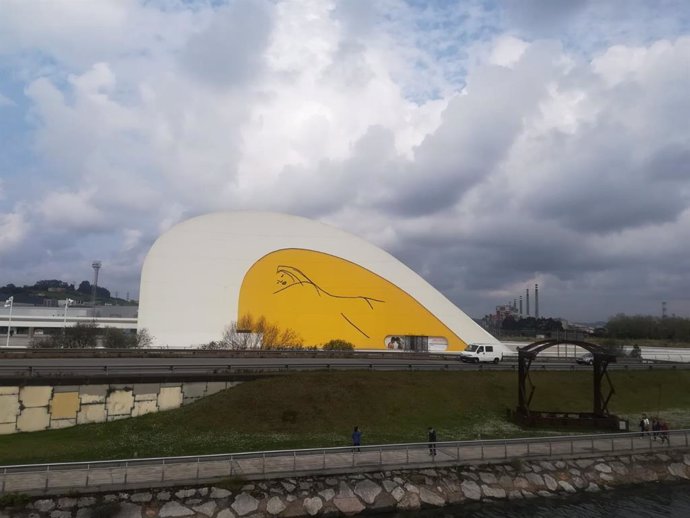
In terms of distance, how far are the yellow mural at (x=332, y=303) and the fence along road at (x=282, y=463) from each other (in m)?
37.3

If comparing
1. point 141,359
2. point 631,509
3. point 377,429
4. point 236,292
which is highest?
point 236,292

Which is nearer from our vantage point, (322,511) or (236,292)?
(322,511)

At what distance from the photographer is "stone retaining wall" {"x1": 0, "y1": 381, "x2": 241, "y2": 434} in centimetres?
2264

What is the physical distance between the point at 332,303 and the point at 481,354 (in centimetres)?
2196

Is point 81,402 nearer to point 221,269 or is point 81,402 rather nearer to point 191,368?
point 191,368

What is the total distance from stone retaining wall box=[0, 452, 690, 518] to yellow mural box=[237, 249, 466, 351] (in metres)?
38.2

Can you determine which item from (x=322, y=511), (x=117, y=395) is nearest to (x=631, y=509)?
(x=322, y=511)

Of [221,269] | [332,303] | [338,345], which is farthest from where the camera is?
[332,303]

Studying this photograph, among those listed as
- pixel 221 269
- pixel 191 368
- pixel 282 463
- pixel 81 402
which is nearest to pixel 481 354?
pixel 191 368

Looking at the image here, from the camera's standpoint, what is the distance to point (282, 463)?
58.7 ft

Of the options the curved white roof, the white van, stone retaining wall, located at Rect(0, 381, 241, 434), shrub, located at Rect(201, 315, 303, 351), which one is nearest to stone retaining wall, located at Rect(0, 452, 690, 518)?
stone retaining wall, located at Rect(0, 381, 241, 434)

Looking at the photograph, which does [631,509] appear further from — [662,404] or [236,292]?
[236,292]

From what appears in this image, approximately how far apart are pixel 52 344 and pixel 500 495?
44.7 m

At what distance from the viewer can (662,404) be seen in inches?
1320
